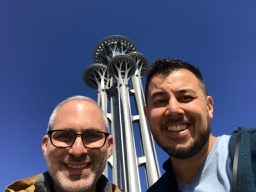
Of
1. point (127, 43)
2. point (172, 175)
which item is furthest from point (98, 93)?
point (172, 175)

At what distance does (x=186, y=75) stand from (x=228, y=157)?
86cm

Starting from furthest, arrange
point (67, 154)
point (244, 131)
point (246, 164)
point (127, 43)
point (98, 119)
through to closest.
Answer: point (127, 43) → point (98, 119) → point (67, 154) → point (244, 131) → point (246, 164)

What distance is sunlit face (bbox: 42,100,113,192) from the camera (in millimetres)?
2424

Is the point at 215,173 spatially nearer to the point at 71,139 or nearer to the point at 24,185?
the point at 71,139

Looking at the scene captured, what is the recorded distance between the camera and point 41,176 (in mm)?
2572

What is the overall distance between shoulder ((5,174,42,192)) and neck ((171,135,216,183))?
1.30 metres

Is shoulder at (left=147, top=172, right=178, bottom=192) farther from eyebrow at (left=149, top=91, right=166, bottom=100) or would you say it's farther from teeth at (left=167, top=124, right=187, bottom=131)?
eyebrow at (left=149, top=91, right=166, bottom=100)

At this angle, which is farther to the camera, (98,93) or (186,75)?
(98,93)

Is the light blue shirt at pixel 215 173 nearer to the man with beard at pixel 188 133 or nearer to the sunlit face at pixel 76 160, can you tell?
the man with beard at pixel 188 133

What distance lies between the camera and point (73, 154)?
2457 mm

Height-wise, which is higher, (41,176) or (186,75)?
(186,75)

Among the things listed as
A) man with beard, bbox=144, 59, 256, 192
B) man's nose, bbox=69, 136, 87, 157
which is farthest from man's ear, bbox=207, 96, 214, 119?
man's nose, bbox=69, 136, 87, 157

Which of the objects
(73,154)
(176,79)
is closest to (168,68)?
(176,79)

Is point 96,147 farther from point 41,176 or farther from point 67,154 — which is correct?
point 41,176
